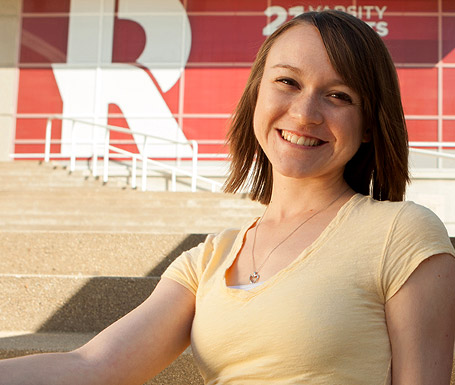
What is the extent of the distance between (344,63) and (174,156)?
10.0m

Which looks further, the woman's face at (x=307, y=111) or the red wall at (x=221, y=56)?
the red wall at (x=221, y=56)

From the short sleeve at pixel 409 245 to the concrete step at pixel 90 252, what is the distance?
7.19 feet

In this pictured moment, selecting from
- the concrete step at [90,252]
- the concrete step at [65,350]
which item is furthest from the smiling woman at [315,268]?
the concrete step at [90,252]

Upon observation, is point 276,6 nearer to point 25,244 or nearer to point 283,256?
point 25,244

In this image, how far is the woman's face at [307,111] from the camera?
1.45 metres

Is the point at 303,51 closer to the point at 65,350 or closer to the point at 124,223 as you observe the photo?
the point at 65,350

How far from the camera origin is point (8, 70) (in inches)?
468

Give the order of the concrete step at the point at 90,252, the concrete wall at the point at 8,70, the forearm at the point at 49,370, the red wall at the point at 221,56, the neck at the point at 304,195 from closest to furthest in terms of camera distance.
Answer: the forearm at the point at 49,370 → the neck at the point at 304,195 → the concrete step at the point at 90,252 → the red wall at the point at 221,56 → the concrete wall at the point at 8,70

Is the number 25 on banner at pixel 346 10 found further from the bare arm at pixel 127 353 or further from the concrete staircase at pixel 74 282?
the bare arm at pixel 127 353

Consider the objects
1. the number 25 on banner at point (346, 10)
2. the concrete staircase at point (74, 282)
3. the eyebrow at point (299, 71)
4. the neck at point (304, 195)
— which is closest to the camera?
the eyebrow at point (299, 71)

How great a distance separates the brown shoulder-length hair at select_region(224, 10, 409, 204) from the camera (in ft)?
4.67

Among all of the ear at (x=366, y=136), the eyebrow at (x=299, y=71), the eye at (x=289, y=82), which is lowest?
the ear at (x=366, y=136)

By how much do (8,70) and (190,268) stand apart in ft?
36.7

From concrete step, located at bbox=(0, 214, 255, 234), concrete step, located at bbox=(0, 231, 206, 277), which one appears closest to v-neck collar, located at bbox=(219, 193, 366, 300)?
concrete step, located at bbox=(0, 231, 206, 277)
